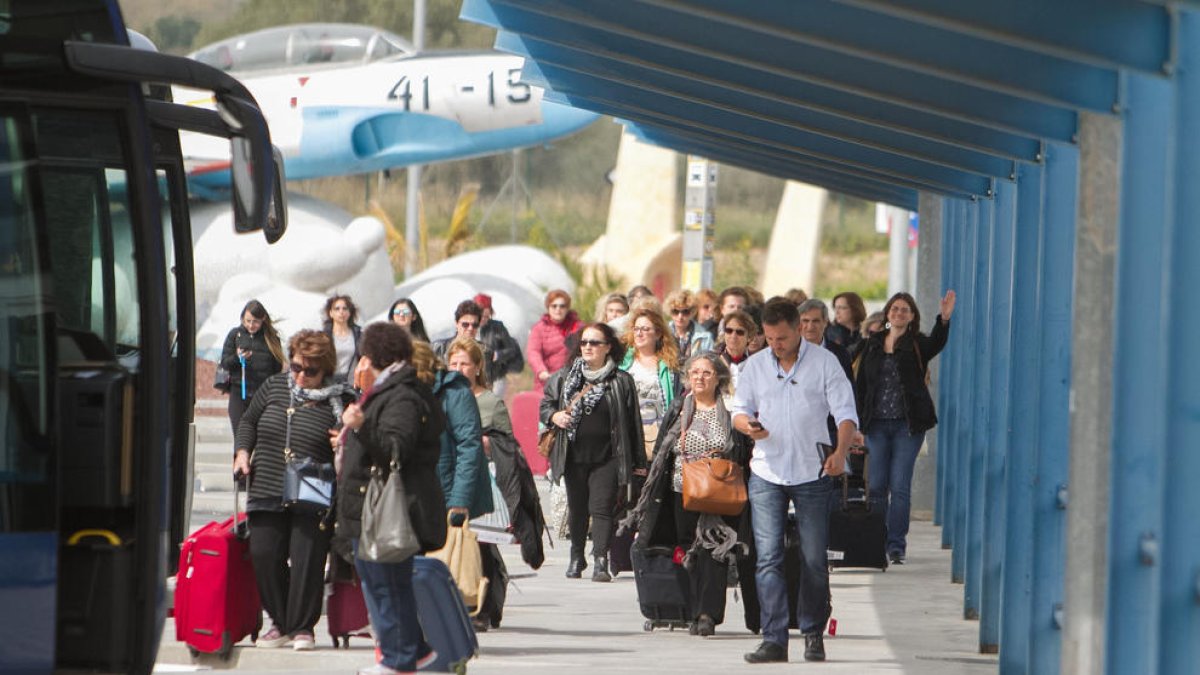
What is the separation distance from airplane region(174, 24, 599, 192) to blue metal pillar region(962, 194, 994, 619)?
2697 cm

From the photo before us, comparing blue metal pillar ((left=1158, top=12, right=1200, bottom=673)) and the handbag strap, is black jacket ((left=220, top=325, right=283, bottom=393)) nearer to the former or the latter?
the handbag strap

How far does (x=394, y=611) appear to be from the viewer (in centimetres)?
977

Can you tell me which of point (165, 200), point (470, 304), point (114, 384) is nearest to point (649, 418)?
point (470, 304)

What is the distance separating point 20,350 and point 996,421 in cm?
589

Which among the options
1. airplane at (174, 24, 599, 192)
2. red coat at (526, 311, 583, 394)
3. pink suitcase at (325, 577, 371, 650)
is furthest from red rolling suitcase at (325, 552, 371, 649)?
airplane at (174, 24, 599, 192)

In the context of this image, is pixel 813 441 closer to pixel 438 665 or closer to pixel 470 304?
pixel 438 665

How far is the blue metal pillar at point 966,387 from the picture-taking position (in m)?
14.4

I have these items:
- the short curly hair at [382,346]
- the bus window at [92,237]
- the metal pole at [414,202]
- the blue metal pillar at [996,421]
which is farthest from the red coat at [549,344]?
the metal pole at [414,202]

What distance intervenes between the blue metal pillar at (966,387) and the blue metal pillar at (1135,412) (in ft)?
22.7

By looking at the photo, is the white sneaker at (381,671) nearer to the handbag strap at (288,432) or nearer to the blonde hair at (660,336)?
the handbag strap at (288,432)

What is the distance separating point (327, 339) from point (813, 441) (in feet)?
7.62

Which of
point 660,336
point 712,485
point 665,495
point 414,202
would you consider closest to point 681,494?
point 665,495

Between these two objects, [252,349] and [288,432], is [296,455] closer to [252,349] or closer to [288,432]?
[288,432]

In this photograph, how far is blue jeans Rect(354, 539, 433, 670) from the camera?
9750mm
